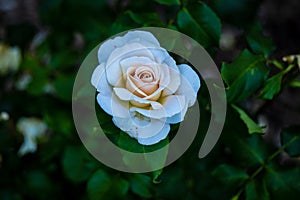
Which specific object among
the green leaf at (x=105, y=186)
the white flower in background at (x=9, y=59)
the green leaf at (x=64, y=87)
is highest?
the green leaf at (x=105, y=186)

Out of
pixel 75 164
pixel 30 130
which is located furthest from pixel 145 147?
pixel 30 130

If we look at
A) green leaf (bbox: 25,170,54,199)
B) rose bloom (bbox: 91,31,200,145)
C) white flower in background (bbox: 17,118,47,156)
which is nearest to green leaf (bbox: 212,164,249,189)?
rose bloom (bbox: 91,31,200,145)

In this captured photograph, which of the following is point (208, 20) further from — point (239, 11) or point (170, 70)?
point (239, 11)

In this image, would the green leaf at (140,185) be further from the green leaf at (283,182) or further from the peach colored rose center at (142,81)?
the peach colored rose center at (142,81)

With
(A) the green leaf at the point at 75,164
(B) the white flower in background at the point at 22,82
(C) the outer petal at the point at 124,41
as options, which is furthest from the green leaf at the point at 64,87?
(C) the outer petal at the point at 124,41

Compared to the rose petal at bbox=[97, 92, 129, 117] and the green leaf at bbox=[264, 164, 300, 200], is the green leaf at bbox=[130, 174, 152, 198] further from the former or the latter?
the rose petal at bbox=[97, 92, 129, 117]
